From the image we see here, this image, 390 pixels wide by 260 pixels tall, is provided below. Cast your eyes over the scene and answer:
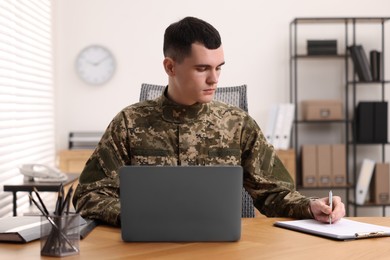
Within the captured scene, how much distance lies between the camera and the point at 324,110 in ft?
16.1

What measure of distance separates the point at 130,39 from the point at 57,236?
3.70 m

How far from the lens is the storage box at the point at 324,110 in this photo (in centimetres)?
489

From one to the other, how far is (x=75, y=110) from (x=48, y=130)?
41 centimetres

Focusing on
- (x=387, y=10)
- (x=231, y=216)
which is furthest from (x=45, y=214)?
(x=387, y=10)

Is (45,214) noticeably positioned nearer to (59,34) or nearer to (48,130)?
(48,130)

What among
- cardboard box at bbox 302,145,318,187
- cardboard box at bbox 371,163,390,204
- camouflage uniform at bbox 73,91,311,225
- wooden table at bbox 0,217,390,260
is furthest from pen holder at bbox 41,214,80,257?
cardboard box at bbox 371,163,390,204

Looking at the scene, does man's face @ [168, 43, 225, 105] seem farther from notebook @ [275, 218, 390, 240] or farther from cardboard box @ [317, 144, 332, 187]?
cardboard box @ [317, 144, 332, 187]

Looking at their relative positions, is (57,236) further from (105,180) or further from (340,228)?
(340,228)

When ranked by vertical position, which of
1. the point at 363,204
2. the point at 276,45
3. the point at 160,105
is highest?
the point at 276,45

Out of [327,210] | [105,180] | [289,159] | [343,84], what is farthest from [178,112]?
[343,84]

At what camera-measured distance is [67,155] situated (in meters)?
4.68

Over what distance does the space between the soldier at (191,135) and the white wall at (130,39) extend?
2.79 meters

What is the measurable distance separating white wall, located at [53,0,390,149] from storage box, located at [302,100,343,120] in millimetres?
459

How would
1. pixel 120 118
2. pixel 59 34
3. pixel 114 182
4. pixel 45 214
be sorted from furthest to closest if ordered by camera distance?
pixel 59 34 < pixel 120 118 < pixel 114 182 < pixel 45 214
